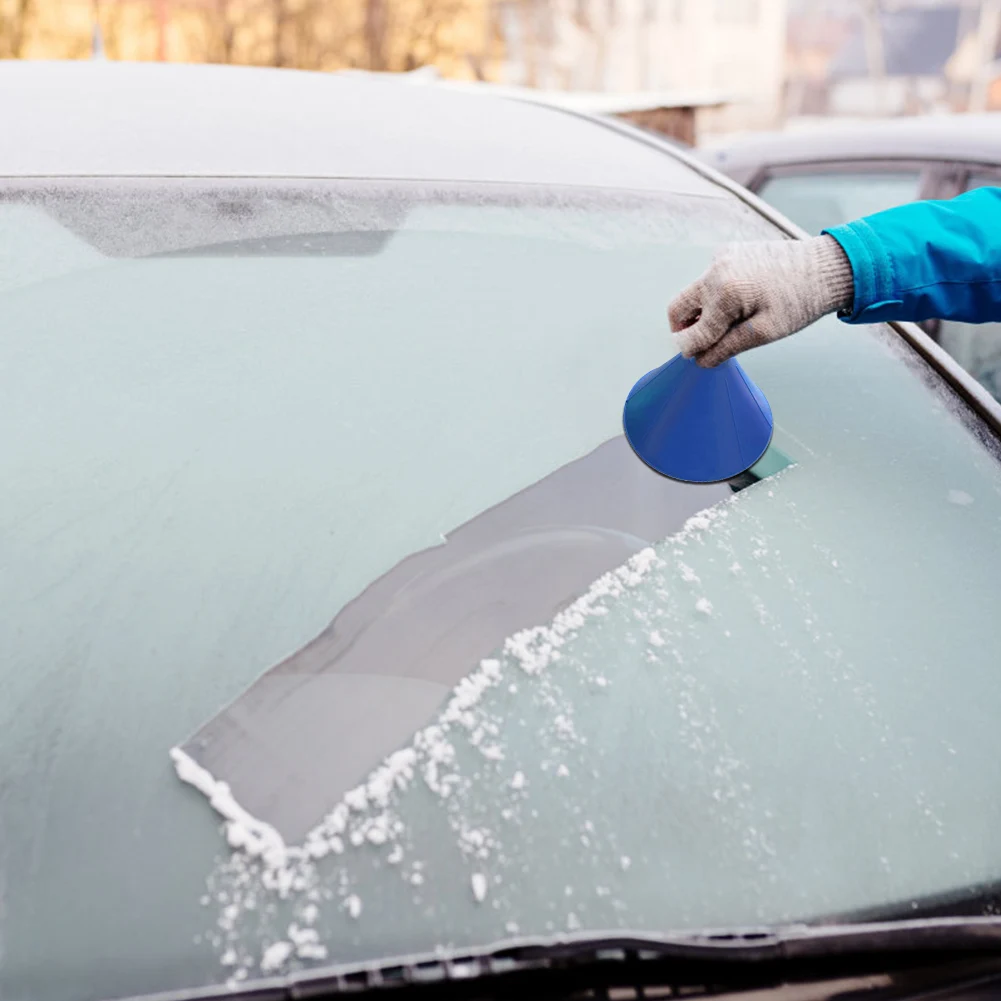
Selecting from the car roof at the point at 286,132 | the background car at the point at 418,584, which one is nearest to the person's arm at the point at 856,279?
the background car at the point at 418,584

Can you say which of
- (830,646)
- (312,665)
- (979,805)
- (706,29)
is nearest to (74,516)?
(312,665)

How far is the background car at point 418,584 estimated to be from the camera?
84cm

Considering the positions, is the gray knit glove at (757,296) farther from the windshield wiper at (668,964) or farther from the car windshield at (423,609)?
the windshield wiper at (668,964)

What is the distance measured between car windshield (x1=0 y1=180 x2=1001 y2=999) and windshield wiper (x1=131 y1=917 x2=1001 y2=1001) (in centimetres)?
5

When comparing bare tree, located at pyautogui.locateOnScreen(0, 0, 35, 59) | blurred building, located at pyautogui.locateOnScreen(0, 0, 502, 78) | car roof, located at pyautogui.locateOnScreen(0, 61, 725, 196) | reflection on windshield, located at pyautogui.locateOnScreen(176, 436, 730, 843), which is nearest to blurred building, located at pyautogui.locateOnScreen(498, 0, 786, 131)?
blurred building, located at pyautogui.locateOnScreen(0, 0, 502, 78)

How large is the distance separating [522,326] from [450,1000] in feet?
2.76

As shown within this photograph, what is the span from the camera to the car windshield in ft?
2.76

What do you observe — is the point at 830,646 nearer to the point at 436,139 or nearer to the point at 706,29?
the point at 436,139

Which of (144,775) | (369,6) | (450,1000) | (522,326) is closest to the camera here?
(450,1000)

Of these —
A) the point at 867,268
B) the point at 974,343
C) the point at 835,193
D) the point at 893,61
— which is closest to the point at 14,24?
the point at 835,193

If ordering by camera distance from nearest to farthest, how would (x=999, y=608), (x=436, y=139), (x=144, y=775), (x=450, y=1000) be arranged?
(x=450, y=1000) < (x=144, y=775) < (x=999, y=608) < (x=436, y=139)

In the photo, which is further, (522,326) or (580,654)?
(522,326)

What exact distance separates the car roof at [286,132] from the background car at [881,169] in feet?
4.63

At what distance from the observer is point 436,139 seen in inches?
62.1
